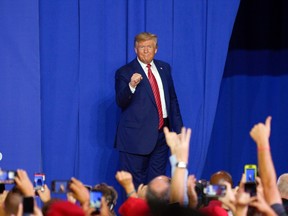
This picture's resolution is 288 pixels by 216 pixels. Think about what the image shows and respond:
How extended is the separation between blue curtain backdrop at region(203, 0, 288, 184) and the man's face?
1501mm

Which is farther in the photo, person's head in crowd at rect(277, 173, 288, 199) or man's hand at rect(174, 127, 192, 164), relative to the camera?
person's head in crowd at rect(277, 173, 288, 199)

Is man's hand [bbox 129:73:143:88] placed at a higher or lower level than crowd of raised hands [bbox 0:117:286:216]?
higher

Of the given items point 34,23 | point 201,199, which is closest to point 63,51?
point 34,23

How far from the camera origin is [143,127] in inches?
211

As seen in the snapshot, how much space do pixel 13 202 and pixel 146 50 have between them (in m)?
2.53

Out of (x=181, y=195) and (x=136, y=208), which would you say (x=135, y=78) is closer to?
(x=181, y=195)

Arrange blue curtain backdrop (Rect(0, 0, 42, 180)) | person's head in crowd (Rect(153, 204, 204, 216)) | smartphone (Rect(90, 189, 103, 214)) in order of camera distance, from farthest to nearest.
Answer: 1. blue curtain backdrop (Rect(0, 0, 42, 180))
2. smartphone (Rect(90, 189, 103, 214))
3. person's head in crowd (Rect(153, 204, 204, 216))

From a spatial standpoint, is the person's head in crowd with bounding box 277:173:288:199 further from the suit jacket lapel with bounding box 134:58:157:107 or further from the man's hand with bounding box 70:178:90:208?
the suit jacket lapel with bounding box 134:58:157:107

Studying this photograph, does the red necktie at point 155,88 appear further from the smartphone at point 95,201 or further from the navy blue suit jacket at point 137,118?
the smartphone at point 95,201

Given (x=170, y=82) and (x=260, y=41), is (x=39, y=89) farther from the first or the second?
(x=260, y=41)

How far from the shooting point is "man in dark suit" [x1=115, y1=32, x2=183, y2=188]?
530 centimetres

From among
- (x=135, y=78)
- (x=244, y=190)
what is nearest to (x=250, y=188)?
(x=244, y=190)

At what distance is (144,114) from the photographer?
5.34 meters

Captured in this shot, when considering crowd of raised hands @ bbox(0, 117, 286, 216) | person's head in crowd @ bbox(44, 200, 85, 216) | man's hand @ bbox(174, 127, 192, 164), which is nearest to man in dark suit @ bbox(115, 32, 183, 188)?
crowd of raised hands @ bbox(0, 117, 286, 216)
